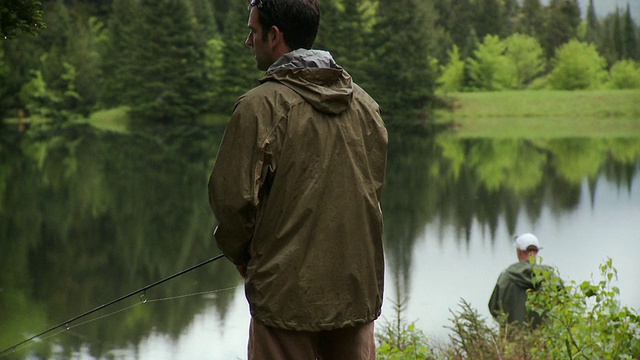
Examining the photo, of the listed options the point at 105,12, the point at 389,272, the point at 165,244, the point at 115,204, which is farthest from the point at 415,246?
the point at 105,12

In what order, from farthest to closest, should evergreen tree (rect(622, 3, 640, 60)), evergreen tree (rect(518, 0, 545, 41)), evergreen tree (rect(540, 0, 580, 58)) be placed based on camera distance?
evergreen tree (rect(518, 0, 545, 41))
evergreen tree (rect(540, 0, 580, 58))
evergreen tree (rect(622, 3, 640, 60))

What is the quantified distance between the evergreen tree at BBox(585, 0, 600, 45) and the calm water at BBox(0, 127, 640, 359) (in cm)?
753

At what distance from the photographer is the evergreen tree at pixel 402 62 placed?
42031mm

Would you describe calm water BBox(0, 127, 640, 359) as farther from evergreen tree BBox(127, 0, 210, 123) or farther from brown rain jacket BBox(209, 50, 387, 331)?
evergreen tree BBox(127, 0, 210, 123)

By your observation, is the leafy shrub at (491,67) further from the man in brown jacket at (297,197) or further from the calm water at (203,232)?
the man in brown jacket at (297,197)

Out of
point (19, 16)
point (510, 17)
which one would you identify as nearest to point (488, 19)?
point (510, 17)

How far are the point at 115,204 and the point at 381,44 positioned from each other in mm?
20265

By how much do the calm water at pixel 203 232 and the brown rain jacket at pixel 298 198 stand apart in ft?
4.93

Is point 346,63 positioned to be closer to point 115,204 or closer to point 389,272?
point 115,204

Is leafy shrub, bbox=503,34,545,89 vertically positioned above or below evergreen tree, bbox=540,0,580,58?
below

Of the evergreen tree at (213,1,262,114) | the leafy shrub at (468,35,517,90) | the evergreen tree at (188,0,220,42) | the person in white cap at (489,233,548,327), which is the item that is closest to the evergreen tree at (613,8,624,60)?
the leafy shrub at (468,35,517,90)

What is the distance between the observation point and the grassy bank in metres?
43.2

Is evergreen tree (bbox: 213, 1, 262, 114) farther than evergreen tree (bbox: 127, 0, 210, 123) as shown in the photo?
No

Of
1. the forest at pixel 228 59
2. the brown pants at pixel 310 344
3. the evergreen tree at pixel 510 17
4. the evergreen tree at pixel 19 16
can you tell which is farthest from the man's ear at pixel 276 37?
the evergreen tree at pixel 510 17
